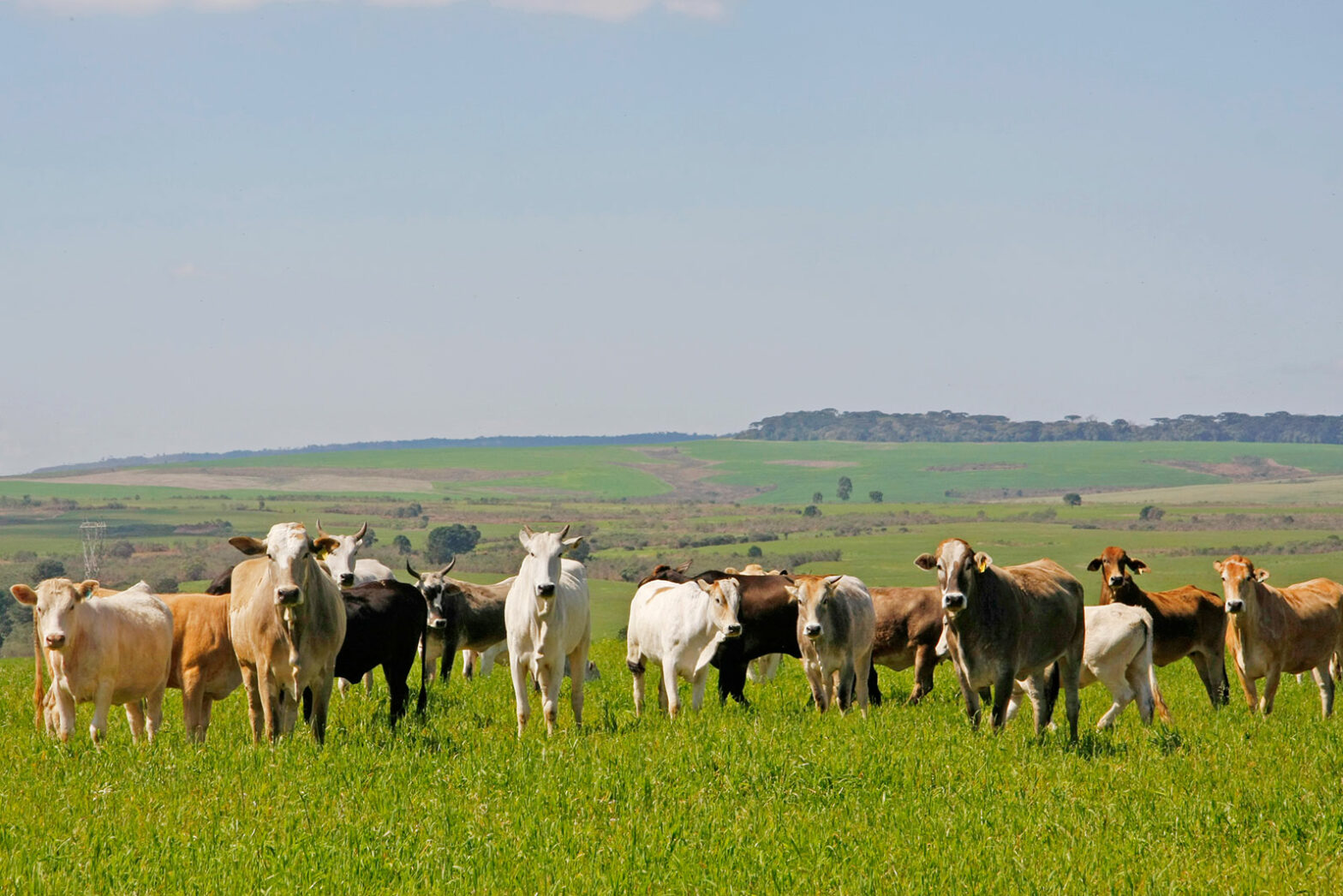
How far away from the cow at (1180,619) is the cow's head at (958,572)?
4.34 metres

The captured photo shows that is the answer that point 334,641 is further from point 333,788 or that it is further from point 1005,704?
point 1005,704

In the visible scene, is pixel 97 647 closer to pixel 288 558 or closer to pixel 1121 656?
pixel 288 558

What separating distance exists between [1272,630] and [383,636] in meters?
11.7

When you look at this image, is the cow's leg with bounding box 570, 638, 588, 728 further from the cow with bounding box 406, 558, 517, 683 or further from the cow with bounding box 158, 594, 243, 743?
the cow with bounding box 406, 558, 517, 683

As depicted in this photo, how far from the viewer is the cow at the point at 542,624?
14.8 meters

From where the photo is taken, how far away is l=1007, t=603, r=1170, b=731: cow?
1545 centimetres

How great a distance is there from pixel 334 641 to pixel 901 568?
87.7 meters

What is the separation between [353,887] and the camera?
816cm

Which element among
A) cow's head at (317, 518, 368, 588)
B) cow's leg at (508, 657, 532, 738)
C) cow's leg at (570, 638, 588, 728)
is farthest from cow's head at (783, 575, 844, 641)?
cow's head at (317, 518, 368, 588)

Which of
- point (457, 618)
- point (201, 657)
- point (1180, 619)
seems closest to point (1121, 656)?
point (1180, 619)

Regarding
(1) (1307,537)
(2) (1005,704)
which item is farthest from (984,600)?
(1) (1307,537)

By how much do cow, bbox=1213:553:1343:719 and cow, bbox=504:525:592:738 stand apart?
872cm

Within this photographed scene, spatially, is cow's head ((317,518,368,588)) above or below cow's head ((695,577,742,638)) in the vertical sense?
above

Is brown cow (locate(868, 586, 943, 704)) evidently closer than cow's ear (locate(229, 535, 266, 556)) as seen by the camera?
No
